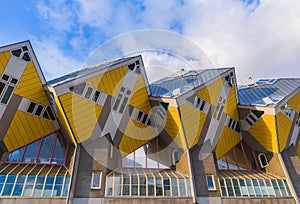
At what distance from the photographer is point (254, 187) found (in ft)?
52.9

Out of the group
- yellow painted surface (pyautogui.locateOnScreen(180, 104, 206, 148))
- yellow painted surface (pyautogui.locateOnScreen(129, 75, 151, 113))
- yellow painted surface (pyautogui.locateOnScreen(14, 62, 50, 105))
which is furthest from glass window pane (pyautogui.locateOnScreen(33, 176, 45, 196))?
yellow painted surface (pyautogui.locateOnScreen(180, 104, 206, 148))

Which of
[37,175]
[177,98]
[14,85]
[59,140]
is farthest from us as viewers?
[59,140]

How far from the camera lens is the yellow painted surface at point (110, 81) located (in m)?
16.2

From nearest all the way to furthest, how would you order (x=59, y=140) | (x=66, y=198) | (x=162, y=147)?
(x=66, y=198) < (x=59, y=140) < (x=162, y=147)

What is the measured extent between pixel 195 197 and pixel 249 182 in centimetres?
509

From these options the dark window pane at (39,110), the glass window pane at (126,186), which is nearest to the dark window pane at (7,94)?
the dark window pane at (39,110)

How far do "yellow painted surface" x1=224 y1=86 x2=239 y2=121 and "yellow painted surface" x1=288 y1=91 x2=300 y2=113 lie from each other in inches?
187

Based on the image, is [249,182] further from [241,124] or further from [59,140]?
[59,140]

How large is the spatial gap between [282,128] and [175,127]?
32.7 feet

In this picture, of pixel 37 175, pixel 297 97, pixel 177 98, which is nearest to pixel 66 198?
pixel 37 175

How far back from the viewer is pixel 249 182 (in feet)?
54.0

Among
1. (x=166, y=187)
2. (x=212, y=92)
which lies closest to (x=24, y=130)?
(x=166, y=187)

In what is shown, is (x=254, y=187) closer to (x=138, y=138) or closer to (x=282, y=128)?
(x=282, y=128)

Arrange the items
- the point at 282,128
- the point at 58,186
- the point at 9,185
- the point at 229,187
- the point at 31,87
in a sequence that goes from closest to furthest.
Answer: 1. the point at 9,185
2. the point at 58,186
3. the point at 229,187
4. the point at 31,87
5. the point at 282,128
